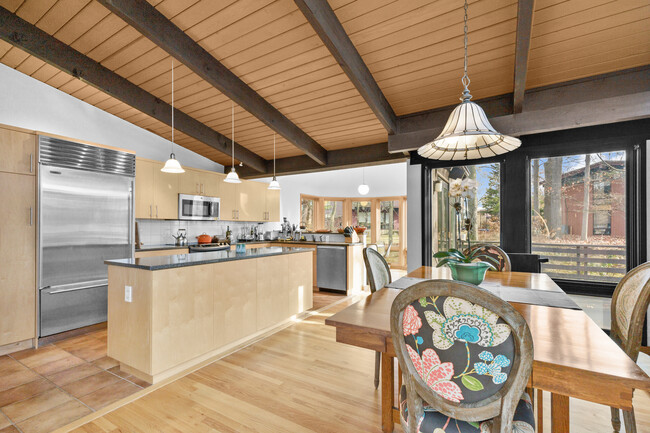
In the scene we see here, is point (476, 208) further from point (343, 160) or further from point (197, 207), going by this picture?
point (197, 207)

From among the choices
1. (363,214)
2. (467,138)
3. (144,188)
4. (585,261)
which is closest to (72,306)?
(144,188)

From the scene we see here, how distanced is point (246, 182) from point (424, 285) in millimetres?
5403

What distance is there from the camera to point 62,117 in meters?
3.88

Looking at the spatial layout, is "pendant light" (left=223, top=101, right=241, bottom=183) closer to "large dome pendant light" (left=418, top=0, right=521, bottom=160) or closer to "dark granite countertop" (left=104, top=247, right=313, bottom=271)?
"dark granite countertop" (left=104, top=247, right=313, bottom=271)

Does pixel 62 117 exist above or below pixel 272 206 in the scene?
above

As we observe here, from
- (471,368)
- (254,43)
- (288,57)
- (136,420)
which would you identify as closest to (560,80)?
(288,57)

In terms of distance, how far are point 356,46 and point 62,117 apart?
3.87 m

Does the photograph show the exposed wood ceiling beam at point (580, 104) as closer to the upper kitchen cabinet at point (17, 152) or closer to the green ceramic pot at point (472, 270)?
the green ceramic pot at point (472, 270)

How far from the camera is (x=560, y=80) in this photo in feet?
9.10

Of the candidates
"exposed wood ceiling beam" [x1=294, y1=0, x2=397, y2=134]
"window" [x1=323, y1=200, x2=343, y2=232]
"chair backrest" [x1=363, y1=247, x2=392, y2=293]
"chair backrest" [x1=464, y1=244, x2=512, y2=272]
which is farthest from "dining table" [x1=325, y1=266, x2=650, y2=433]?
"window" [x1=323, y1=200, x2=343, y2=232]

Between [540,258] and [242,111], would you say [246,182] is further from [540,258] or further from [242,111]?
[540,258]

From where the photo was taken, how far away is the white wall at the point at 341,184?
289 inches

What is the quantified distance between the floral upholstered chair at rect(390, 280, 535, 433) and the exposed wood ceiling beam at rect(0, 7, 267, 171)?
4129mm

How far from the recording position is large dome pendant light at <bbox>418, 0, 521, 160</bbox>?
5.16 feet
